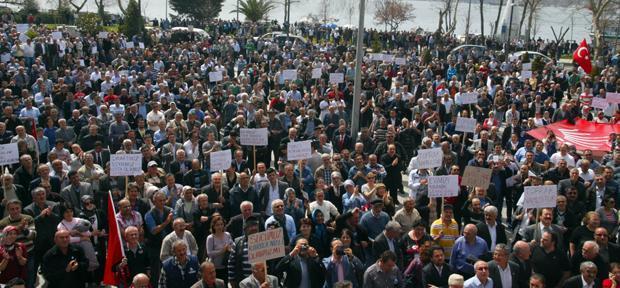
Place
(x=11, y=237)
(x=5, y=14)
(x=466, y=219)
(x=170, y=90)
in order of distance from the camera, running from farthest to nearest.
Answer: (x=5, y=14)
(x=170, y=90)
(x=466, y=219)
(x=11, y=237)

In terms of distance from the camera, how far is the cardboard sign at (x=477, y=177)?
35.8 feet

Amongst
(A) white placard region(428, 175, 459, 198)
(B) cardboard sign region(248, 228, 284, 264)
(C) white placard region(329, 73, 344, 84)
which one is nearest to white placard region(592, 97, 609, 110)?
(C) white placard region(329, 73, 344, 84)

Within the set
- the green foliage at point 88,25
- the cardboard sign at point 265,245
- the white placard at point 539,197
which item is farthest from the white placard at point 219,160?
the green foliage at point 88,25

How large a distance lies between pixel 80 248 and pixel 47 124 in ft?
21.2

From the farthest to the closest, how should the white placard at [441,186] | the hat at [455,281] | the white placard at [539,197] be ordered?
the white placard at [441,186] → the white placard at [539,197] → the hat at [455,281]

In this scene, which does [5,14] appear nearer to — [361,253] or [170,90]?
[170,90]

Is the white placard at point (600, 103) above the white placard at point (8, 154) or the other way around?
above

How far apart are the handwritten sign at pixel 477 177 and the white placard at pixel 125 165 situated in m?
4.85

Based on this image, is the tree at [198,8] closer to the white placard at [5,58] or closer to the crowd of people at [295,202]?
the white placard at [5,58]

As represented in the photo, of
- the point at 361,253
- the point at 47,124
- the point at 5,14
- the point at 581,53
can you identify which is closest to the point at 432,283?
the point at 361,253

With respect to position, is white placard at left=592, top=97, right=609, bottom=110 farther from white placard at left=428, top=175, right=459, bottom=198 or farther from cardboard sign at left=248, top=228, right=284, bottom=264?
cardboard sign at left=248, top=228, right=284, bottom=264

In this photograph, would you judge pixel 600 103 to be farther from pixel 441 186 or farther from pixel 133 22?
pixel 133 22

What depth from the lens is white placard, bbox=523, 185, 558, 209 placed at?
987cm

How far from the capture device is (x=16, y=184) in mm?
11023
